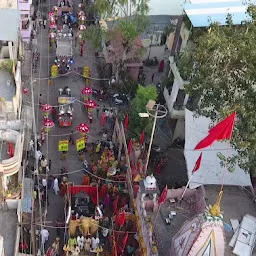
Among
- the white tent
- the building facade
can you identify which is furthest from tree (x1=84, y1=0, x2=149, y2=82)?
the white tent

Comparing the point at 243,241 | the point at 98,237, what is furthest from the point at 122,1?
the point at 243,241

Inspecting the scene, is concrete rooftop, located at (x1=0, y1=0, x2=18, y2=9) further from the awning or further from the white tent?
the white tent

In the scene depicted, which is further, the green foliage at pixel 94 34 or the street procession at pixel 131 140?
the green foliage at pixel 94 34

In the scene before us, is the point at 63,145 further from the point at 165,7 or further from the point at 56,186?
the point at 165,7

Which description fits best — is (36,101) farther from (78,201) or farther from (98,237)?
(98,237)

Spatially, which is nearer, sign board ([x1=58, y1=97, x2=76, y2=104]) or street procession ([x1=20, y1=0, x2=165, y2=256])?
street procession ([x1=20, y1=0, x2=165, y2=256])

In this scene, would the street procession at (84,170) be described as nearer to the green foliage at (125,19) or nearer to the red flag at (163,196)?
the red flag at (163,196)

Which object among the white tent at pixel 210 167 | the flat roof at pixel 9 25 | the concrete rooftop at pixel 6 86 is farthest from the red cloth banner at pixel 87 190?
the flat roof at pixel 9 25
